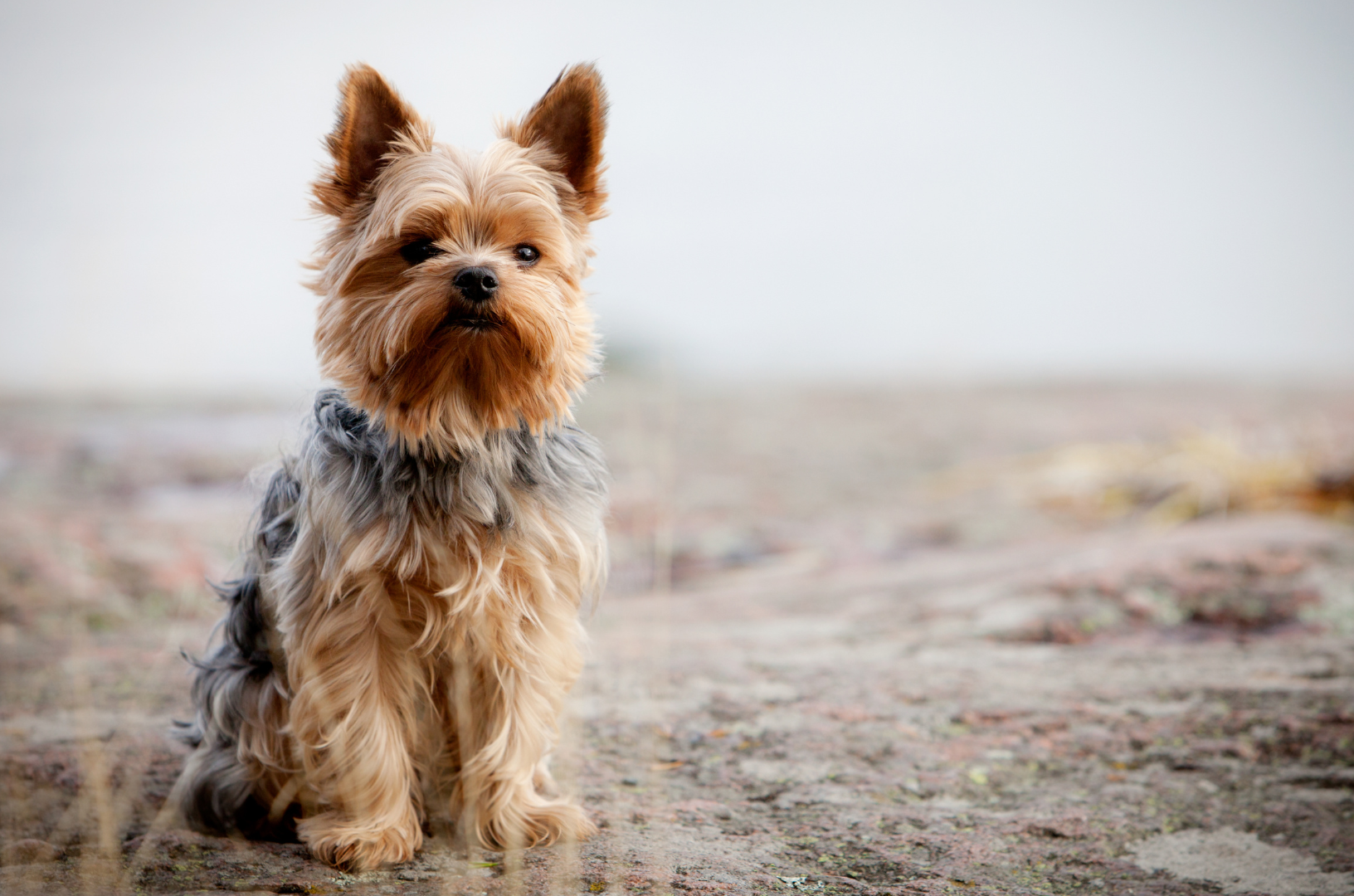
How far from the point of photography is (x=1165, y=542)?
6.92 m

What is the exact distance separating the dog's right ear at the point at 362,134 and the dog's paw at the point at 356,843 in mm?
2146

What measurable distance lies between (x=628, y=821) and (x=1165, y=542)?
16.9ft

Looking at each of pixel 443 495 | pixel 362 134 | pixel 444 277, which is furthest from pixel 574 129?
pixel 443 495

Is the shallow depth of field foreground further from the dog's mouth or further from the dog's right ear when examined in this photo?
the dog's mouth

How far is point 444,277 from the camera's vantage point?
307 cm

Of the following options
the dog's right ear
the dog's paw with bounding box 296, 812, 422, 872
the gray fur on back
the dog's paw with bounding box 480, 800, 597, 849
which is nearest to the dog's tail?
the gray fur on back

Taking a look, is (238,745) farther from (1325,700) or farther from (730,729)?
(1325,700)

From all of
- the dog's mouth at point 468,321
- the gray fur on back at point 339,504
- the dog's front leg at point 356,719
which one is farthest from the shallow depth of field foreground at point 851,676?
the dog's mouth at point 468,321

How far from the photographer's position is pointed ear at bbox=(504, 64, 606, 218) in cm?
343

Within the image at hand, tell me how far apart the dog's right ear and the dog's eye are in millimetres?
345

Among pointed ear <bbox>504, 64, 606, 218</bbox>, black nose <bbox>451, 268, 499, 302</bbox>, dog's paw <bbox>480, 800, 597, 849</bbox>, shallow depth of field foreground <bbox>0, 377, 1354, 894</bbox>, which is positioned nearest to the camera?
black nose <bbox>451, 268, 499, 302</bbox>

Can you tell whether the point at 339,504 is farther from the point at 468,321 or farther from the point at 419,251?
the point at 419,251

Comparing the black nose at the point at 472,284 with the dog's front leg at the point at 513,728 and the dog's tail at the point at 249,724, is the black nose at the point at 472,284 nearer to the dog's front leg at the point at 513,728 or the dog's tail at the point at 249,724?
the dog's tail at the point at 249,724

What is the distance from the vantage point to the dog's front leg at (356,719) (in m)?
3.13
